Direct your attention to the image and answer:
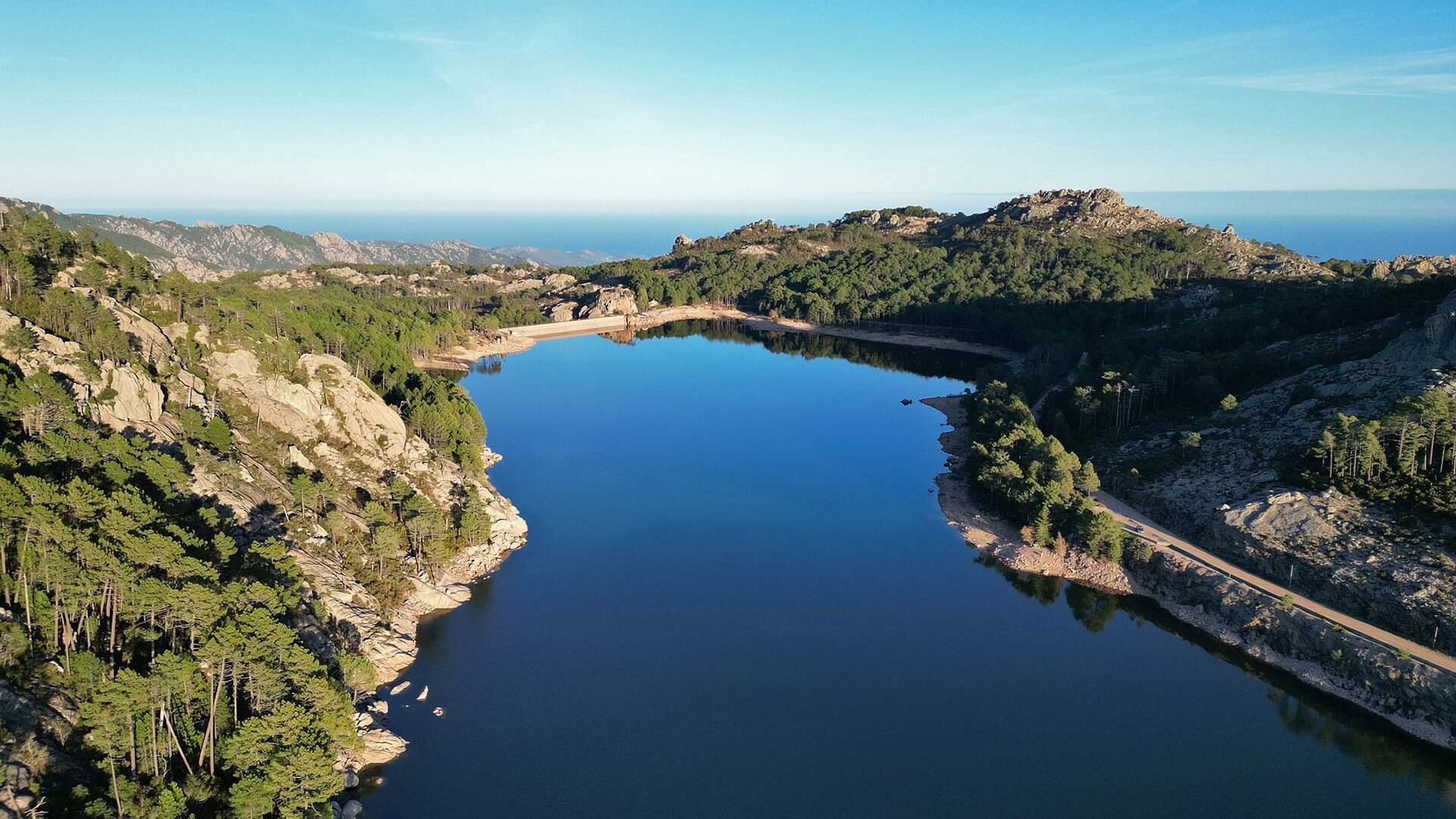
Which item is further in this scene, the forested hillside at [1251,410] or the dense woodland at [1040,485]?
the dense woodland at [1040,485]

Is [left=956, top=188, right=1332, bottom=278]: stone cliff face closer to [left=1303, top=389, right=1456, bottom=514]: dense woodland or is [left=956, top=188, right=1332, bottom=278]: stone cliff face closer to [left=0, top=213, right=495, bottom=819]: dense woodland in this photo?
[left=1303, top=389, right=1456, bottom=514]: dense woodland

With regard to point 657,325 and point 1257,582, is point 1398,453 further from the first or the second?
point 657,325

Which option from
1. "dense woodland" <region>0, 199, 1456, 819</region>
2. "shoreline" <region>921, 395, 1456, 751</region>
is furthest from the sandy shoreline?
"dense woodland" <region>0, 199, 1456, 819</region>

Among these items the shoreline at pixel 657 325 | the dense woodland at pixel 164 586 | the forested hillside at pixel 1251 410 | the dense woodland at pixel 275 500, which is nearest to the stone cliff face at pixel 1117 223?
the forested hillside at pixel 1251 410

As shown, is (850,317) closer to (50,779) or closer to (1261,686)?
(1261,686)

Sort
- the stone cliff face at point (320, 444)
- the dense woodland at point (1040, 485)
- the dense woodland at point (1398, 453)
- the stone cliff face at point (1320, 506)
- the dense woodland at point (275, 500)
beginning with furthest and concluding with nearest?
→ the dense woodland at point (1040, 485)
the dense woodland at point (1398, 453)
the stone cliff face at point (1320, 506)
the stone cliff face at point (320, 444)
the dense woodland at point (275, 500)

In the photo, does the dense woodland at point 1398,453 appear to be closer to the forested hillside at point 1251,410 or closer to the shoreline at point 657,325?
the forested hillside at point 1251,410

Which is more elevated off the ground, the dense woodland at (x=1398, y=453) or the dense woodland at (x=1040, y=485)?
the dense woodland at (x=1398, y=453)

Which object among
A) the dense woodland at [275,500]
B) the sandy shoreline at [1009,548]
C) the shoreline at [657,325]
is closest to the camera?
the dense woodland at [275,500]

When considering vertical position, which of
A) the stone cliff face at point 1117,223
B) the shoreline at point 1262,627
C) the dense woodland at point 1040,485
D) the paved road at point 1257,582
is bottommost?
the shoreline at point 1262,627
